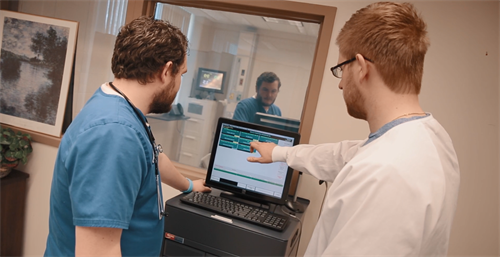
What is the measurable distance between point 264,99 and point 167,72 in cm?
110

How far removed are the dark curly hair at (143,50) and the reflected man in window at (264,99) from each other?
1.10 m

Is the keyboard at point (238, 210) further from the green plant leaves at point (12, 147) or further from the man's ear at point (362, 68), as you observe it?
the green plant leaves at point (12, 147)

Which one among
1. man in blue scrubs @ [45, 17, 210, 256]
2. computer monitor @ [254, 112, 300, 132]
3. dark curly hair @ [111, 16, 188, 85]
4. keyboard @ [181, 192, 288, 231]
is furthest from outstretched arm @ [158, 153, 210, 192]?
computer monitor @ [254, 112, 300, 132]

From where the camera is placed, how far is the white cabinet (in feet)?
7.18

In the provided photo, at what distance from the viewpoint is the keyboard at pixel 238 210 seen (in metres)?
1.35

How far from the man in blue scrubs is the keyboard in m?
0.39

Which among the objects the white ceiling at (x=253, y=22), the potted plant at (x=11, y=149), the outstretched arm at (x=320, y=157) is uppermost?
the white ceiling at (x=253, y=22)

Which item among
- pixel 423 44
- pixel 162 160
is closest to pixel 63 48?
pixel 162 160

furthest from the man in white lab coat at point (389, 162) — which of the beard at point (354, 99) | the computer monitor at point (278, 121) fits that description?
the computer monitor at point (278, 121)

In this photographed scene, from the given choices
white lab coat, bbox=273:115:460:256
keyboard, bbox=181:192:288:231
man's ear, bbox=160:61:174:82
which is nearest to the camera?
white lab coat, bbox=273:115:460:256

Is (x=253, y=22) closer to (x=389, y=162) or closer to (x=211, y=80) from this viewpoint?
(x=211, y=80)

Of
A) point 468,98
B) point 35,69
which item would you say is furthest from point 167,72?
point 35,69

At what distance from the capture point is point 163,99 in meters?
1.05

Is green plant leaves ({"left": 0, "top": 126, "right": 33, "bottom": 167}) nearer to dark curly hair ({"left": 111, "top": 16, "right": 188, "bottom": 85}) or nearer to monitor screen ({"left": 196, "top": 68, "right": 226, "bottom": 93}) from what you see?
monitor screen ({"left": 196, "top": 68, "right": 226, "bottom": 93})
